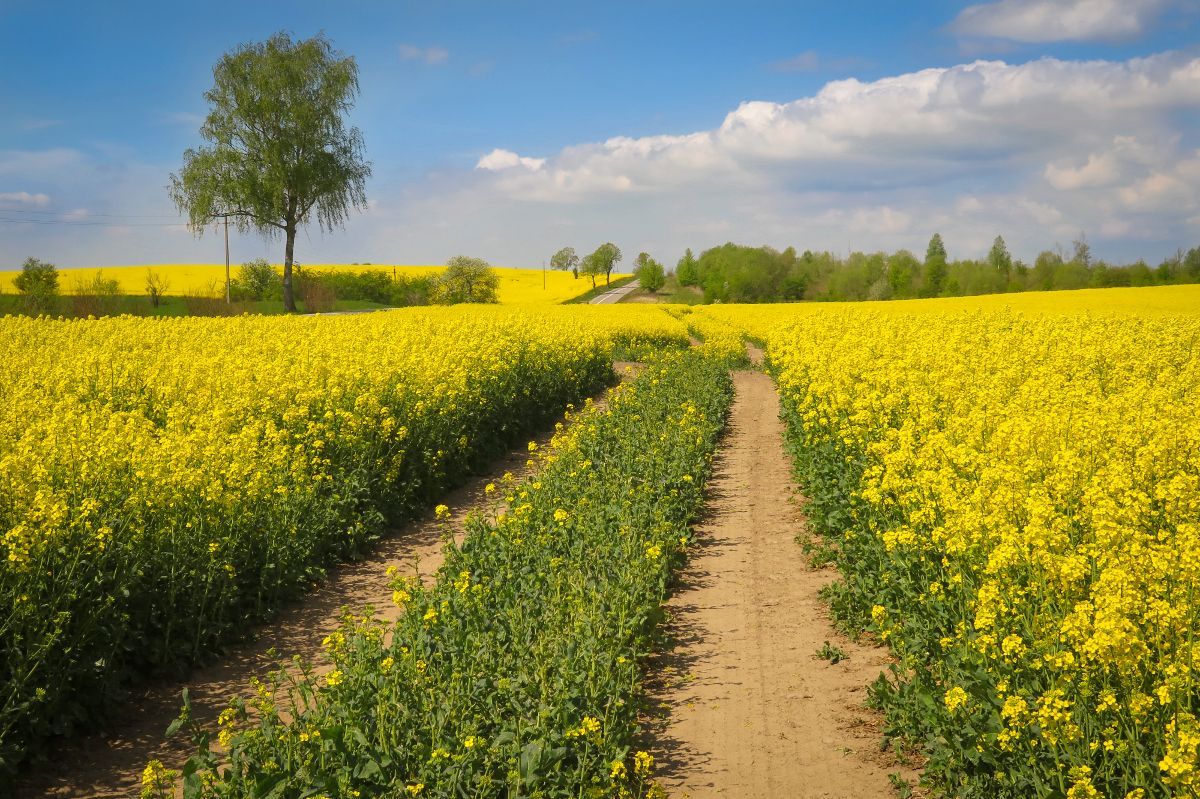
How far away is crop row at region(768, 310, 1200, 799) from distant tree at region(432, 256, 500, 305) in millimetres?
62060

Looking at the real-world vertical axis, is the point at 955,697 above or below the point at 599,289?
below

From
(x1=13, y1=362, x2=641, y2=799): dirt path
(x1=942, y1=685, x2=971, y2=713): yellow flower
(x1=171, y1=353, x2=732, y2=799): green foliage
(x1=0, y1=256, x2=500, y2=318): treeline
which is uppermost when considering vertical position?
(x1=0, y1=256, x2=500, y2=318): treeline

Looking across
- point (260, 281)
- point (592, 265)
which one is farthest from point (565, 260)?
point (260, 281)

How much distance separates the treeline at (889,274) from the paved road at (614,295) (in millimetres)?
7714

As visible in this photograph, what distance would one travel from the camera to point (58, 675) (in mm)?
5516

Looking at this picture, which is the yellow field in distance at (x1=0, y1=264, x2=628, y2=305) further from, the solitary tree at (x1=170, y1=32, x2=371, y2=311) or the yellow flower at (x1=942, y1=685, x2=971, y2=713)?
the yellow flower at (x1=942, y1=685, x2=971, y2=713)

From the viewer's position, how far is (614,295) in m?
103

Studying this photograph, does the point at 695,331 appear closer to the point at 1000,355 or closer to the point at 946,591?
the point at 1000,355

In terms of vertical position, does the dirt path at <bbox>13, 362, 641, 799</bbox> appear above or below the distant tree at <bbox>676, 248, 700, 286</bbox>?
below

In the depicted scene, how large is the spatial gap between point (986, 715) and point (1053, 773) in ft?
1.86

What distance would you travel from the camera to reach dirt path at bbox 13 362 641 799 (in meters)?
5.21

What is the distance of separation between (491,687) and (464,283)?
6709cm

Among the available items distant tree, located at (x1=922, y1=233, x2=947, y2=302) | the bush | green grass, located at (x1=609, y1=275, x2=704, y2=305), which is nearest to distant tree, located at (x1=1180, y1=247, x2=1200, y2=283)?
distant tree, located at (x1=922, y1=233, x2=947, y2=302)

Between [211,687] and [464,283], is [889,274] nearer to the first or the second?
[464,283]
